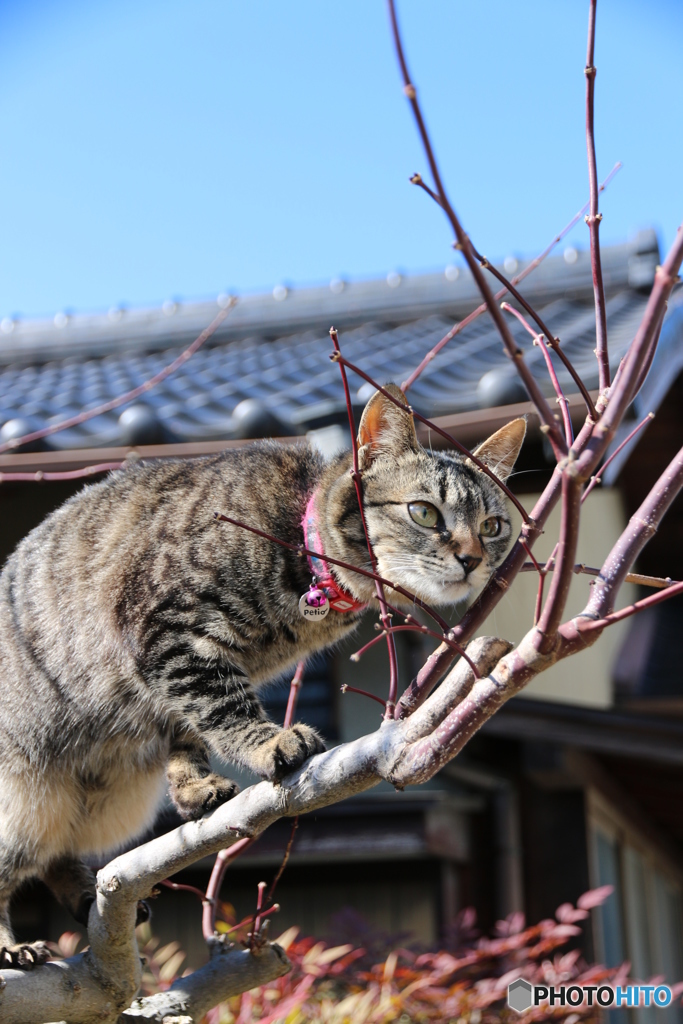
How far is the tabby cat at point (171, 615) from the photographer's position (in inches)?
78.2

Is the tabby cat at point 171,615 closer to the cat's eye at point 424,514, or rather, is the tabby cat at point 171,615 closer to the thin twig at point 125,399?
the cat's eye at point 424,514

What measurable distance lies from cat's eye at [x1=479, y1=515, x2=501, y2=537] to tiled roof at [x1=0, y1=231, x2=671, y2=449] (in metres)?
1.53

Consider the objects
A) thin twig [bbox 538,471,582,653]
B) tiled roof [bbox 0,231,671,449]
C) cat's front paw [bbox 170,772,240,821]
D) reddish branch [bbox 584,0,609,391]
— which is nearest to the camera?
thin twig [bbox 538,471,582,653]

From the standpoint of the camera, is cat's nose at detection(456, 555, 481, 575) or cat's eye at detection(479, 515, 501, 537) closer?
cat's nose at detection(456, 555, 481, 575)

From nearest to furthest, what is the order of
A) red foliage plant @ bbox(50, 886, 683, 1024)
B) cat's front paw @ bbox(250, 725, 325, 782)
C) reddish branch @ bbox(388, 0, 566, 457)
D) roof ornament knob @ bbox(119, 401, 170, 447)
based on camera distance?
reddish branch @ bbox(388, 0, 566, 457) < cat's front paw @ bbox(250, 725, 325, 782) < red foliage plant @ bbox(50, 886, 683, 1024) < roof ornament knob @ bbox(119, 401, 170, 447)

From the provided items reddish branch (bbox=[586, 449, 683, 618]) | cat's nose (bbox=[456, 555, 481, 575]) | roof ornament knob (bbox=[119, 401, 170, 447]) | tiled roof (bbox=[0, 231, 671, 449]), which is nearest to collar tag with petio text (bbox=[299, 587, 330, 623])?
cat's nose (bbox=[456, 555, 481, 575])

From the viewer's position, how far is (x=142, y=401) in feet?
16.1

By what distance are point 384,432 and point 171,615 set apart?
2.20ft

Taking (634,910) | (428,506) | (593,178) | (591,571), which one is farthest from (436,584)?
(634,910)

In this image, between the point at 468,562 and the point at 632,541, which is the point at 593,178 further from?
the point at 468,562

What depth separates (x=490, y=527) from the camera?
2232mm

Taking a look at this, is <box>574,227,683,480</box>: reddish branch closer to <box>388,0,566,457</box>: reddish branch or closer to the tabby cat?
<box>388,0,566,457</box>: reddish branch

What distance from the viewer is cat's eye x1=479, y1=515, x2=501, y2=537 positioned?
221 centimetres

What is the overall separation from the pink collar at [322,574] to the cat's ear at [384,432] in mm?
191
